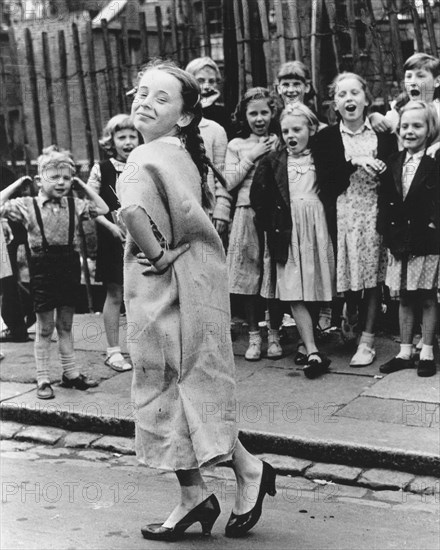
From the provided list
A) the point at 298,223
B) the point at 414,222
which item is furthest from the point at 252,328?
the point at 414,222

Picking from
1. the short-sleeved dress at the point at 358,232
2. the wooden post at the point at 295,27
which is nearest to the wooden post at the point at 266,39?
the wooden post at the point at 295,27

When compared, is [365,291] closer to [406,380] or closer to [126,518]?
[406,380]

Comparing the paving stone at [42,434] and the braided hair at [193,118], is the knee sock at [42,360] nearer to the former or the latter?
the paving stone at [42,434]

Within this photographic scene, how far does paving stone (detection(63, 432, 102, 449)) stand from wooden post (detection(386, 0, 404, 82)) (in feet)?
12.5

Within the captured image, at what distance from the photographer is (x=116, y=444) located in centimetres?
591

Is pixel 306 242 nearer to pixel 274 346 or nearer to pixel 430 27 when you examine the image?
pixel 274 346

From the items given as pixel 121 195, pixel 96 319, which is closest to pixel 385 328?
pixel 96 319

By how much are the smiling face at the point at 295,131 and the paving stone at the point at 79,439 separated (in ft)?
7.98

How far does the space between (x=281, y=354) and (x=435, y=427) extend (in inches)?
74.7

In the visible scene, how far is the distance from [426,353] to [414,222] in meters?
0.88

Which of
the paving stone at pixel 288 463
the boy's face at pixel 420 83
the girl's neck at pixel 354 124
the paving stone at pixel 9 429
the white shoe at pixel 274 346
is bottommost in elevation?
the paving stone at pixel 288 463

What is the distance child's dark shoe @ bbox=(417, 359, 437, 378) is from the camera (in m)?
6.59

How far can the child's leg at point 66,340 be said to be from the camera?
6715 millimetres

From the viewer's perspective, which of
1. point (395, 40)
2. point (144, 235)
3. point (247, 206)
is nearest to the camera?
point (144, 235)
